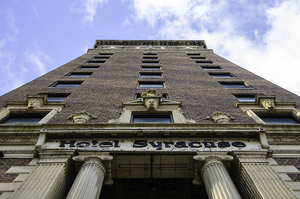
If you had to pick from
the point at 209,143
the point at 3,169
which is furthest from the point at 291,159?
the point at 3,169

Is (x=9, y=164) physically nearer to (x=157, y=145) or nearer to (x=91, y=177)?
(x=91, y=177)

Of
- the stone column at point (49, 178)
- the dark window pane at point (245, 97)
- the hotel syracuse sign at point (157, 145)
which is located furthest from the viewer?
the dark window pane at point (245, 97)

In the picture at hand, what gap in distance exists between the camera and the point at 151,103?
516 inches

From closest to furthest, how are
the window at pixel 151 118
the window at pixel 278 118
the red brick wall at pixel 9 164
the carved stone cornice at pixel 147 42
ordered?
the red brick wall at pixel 9 164, the window at pixel 151 118, the window at pixel 278 118, the carved stone cornice at pixel 147 42

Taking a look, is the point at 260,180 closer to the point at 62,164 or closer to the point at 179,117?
the point at 179,117

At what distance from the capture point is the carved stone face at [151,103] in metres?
13.0

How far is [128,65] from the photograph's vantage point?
2567cm

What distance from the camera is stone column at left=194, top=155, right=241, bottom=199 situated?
6.85 m

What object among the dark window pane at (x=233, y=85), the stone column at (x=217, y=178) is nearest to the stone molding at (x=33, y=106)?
the stone column at (x=217, y=178)

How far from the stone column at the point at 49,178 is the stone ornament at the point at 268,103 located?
1012 centimetres

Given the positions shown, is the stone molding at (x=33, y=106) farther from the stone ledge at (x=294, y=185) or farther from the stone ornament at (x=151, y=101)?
the stone ledge at (x=294, y=185)

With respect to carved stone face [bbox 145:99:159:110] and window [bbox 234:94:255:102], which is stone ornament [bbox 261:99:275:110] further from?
carved stone face [bbox 145:99:159:110]

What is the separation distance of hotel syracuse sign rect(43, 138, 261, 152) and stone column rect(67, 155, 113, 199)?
21.5 inches

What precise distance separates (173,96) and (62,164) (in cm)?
935
